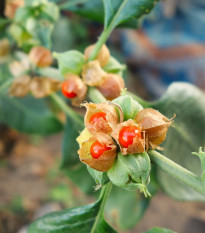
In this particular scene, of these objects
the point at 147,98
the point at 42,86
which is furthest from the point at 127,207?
the point at 147,98

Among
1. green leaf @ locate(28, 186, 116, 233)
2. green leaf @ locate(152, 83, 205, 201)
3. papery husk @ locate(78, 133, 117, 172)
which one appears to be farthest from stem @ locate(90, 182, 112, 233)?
green leaf @ locate(152, 83, 205, 201)

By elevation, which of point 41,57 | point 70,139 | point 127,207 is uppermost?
point 41,57

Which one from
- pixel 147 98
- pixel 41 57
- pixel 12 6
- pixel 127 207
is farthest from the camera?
pixel 147 98

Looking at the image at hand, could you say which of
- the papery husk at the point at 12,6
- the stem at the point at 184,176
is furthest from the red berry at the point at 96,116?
the papery husk at the point at 12,6

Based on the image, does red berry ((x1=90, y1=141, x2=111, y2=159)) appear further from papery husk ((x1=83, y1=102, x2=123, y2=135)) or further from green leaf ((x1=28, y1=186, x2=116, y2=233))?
green leaf ((x1=28, y1=186, x2=116, y2=233))

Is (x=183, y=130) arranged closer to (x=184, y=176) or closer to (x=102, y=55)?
(x=102, y=55)
